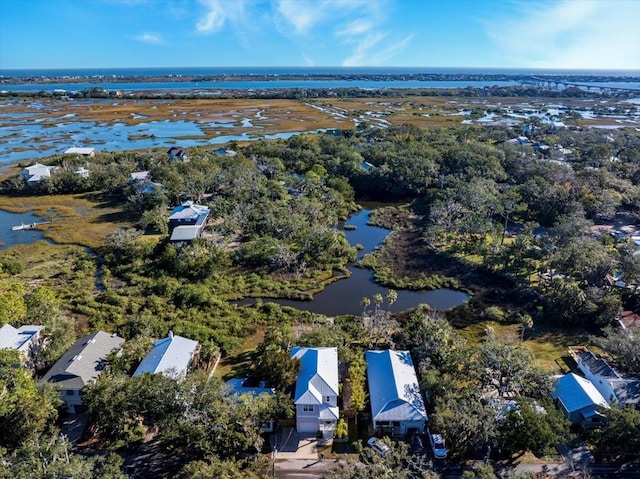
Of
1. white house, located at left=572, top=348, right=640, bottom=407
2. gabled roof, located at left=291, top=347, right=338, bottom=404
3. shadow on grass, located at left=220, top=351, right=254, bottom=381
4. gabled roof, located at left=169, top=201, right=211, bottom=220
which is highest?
gabled roof, located at left=169, top=201, right=211, bottom=220

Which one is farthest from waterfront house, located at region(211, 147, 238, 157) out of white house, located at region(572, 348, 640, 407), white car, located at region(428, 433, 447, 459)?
white car, located at region(428, 433, 447, 459)

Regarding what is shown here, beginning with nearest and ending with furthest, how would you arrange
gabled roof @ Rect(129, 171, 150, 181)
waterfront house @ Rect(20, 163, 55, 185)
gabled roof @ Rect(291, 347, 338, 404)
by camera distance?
gabled roof @ Rect(291, 347, 338, 404) < gabled roof @ Rect(129, 171, 150, 181) < waterfront house @ Rect(20, 163, 55, 185)

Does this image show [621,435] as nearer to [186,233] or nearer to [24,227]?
[186,233]

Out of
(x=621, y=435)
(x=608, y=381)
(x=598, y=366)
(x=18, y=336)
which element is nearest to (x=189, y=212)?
(x=18, y=336)

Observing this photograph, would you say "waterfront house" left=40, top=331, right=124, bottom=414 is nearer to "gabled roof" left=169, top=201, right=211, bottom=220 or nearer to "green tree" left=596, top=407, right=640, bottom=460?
"gabled roof" left=169, top=201, right=211, bottom=220

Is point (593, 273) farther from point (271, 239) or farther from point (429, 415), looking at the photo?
point (271, 239)

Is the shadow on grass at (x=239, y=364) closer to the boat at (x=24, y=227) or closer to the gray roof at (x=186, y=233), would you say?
the gray roof at (x=186, y=233)

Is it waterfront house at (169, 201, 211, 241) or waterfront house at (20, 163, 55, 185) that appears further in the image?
waterfront house at (20, 163, 55, 185)

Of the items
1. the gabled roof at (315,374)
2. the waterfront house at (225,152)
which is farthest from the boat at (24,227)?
the gabled roof at (315,374)

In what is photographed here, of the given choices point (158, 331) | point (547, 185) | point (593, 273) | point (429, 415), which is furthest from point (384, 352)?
point (547, 185)
